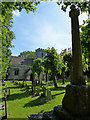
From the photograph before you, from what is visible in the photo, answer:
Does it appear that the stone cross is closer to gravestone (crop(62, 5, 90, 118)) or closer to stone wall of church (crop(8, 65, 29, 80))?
gravestone (crop(62, 5, 90, 118))

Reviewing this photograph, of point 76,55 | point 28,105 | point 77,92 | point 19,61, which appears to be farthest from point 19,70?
point 77,92

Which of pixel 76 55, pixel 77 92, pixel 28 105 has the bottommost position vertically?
pixel 28 105

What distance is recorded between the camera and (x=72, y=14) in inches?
190

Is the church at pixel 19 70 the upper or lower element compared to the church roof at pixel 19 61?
lower

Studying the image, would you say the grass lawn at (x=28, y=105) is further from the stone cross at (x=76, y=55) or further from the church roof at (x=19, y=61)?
the church roof at (x=19, y=61)

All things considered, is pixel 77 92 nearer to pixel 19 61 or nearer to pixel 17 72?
pixel 17 72

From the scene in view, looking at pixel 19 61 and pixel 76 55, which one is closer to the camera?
pixel 76 55

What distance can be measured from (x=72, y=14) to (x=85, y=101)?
4.11 m

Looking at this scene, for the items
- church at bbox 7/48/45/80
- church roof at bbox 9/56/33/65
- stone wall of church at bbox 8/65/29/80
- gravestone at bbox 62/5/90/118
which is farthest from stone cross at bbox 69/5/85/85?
church roof at bbox 9/56/33/65

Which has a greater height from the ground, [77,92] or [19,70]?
[19,70]

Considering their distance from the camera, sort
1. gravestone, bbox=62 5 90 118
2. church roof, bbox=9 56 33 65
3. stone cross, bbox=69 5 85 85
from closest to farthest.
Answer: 1. gravestone, bbox=62 5 90 118
2. stone cross, bbox=69 5 85 85
3. church roof, bbox=9 56 33 65

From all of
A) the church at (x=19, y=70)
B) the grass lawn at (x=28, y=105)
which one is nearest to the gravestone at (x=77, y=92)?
the grass lawn at (x=28, y=105)

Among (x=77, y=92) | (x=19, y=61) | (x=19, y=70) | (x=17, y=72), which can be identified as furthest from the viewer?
(x=19, y=61)

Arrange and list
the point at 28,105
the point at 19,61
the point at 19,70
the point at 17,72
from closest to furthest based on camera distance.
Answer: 1. the point at 28,105
2. the point at 17,72
3. the point at 19,70
4. the point at 19,61
